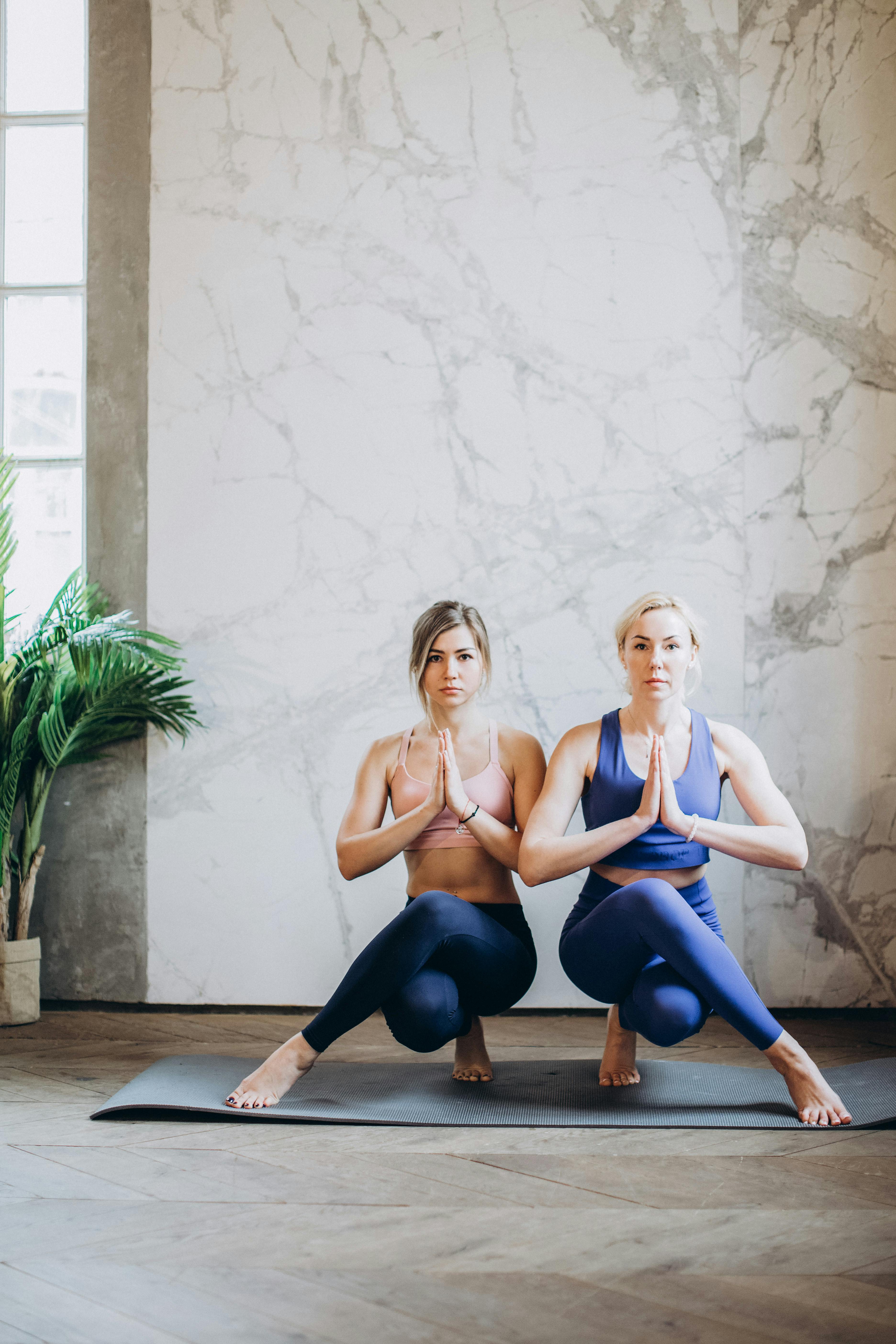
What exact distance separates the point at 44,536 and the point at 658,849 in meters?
2.03

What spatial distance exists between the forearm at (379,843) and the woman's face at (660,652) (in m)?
0.51

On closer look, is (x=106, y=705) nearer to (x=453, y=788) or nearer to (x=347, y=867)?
(x=347, y=867)

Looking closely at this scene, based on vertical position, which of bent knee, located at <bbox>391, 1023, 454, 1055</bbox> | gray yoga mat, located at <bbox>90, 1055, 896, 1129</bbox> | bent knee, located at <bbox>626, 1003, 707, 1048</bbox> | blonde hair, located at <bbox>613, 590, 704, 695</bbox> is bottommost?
gray yoga mat, located at <bbox>90, 1055, 896, 1129</bbox>

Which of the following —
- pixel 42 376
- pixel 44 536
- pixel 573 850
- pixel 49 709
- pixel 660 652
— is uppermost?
pixel 42 376

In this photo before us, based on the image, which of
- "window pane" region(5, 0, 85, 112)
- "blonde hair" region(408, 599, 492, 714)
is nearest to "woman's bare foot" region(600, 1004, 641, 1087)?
"blonde hair" region(408, 599, 492, 714)

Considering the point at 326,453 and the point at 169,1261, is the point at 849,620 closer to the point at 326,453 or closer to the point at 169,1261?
the point at 326,453

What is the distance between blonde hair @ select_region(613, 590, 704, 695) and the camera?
2.29 m

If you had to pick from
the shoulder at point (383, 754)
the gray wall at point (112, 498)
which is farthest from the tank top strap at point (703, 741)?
the gray wall at point (112, 498)

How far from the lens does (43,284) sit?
330cm

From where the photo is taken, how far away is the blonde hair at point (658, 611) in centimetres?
229

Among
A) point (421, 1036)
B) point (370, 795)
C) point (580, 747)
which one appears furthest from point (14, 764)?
point (580, 747)

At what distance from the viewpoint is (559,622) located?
307 cm

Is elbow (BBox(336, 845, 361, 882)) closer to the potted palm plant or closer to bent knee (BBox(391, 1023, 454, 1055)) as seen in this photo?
bent knee (BBox(391, 1023, 454, 1055))

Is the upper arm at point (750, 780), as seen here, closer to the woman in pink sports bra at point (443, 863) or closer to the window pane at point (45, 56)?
the woman in pink sports bra at point (443, 863)
